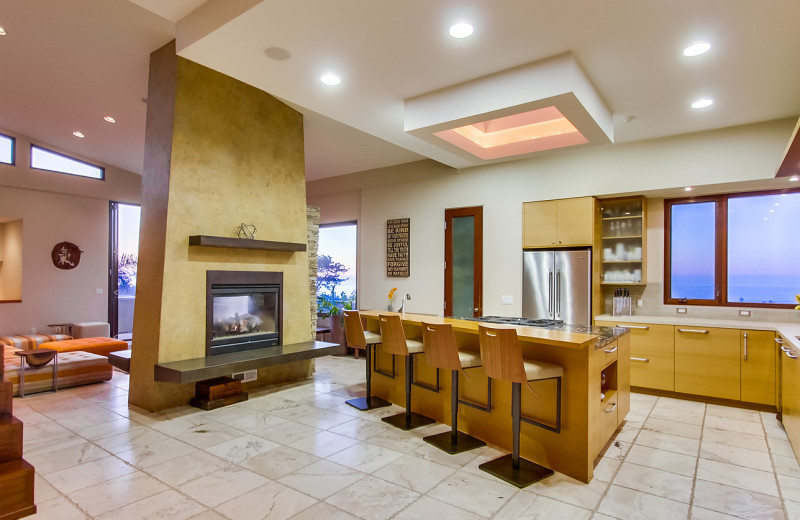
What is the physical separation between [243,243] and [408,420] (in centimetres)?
246

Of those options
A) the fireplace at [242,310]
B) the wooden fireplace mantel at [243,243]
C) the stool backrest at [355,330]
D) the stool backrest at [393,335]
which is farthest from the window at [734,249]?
the fireplace at [242,310]

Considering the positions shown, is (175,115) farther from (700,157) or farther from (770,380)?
(770,380)

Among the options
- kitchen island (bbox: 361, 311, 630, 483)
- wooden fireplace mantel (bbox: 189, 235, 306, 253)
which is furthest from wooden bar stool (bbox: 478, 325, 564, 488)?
wooden fireplace mantel (bbox: 189, 235, 306, 253)

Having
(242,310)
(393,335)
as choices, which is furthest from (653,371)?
(242,310)

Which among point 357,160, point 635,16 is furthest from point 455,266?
point 635,16

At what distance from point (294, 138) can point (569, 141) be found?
10.7ft

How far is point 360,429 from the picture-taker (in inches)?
149

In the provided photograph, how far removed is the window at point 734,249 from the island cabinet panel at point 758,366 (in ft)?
2.30

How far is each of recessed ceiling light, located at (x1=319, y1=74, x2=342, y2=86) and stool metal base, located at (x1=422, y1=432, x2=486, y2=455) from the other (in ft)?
9.93

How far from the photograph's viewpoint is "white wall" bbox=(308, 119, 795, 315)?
4445mm

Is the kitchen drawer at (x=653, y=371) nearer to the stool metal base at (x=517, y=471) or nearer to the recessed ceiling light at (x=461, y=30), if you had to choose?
the stool metal base at (x=517, y=471)

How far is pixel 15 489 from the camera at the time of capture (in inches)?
79.6

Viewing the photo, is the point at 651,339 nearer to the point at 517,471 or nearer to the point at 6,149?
the point at 517,471

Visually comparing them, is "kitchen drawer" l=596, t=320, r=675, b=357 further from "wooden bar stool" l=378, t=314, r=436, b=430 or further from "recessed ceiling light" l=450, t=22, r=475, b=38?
"recessed ceiling light" l=450, t=22, r=475, b=38
